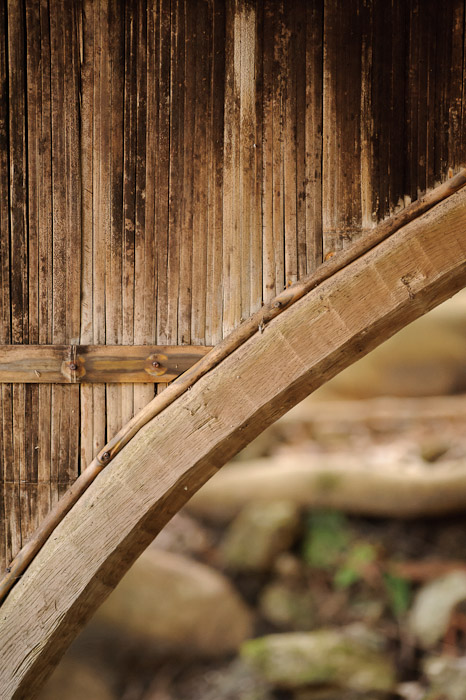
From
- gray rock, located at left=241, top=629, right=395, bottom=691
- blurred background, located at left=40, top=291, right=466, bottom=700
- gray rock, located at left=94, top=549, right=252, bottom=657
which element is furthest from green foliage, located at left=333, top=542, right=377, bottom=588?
gray rock, located at left=94, top=549, right=252, bottom=657

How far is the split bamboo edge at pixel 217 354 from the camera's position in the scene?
1.20 meters

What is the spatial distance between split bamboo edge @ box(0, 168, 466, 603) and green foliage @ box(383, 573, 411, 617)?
146 inches

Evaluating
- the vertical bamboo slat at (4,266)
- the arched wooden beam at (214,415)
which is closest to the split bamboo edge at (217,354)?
the arched wooden beam at (214,415)

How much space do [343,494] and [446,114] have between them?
13.0ft

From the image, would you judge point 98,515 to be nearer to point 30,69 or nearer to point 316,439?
point 30,69

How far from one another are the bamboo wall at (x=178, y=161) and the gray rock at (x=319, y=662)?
9.60 ft

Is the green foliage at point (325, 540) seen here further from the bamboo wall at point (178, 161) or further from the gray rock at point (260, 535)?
the bamboo wall at point (178, 161)

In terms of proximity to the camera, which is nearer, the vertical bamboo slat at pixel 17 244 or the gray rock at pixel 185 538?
the vertical bamboo slat at pixel 17 244

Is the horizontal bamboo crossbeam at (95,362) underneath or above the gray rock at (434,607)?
above

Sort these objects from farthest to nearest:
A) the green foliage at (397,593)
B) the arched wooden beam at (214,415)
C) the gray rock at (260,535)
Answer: the gray rock at (260,535), the green foliage at (397,593), the arched wooden beam at (214,415)

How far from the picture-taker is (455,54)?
4.03 ft

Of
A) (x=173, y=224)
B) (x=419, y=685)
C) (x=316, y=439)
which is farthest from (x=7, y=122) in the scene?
(x=316, y=439)

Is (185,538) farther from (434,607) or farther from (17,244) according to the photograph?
(17,244)

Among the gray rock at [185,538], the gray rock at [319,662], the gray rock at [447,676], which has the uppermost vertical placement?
the gray rock at [185,538]
